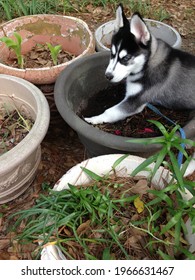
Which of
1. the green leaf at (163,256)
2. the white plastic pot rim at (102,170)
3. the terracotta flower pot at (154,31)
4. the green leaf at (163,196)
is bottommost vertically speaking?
the green leaf at (163,256)

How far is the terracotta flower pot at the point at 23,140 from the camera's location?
2.04 metres

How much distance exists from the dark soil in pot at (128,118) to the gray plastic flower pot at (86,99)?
7 centimetres

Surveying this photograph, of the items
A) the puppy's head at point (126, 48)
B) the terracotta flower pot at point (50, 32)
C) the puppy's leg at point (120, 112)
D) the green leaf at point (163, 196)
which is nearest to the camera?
the green leaf at point (163, 196)

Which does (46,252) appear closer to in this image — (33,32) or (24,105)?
(24,105)

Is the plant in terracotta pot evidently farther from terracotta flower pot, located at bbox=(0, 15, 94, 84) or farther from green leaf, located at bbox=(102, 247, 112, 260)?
terracotta flower pot, located at bbox=(0, 15, 94, 84)

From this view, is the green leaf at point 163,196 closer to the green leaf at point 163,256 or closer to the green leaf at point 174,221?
the green leaf at point 174,221

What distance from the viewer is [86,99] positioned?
8.81ft

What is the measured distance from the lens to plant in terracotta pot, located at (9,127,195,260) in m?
1.65

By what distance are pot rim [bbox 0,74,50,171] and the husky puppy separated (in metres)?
0.37

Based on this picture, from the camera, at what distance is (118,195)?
1.87 meters

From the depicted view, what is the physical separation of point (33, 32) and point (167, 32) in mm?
1412

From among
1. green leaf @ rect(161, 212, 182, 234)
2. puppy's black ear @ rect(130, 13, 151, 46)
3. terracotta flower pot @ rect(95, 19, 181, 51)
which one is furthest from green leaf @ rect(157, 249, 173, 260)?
terracotta flower pot @ rect(95, 19, 181, 51)

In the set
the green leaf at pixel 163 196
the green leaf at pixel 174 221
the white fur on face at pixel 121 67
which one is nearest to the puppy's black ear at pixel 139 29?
the white fur on face at pixel 121 67

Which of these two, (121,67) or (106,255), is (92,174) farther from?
(121,67)
